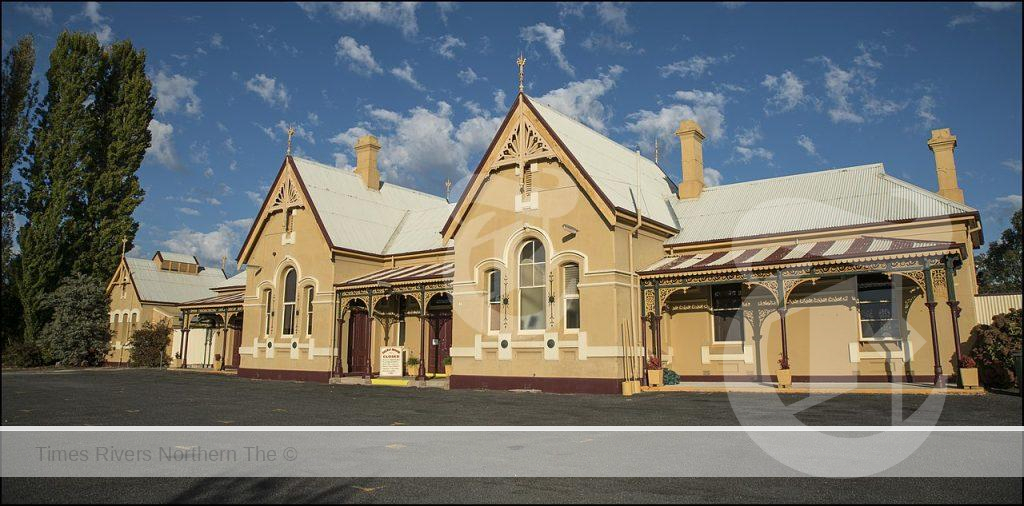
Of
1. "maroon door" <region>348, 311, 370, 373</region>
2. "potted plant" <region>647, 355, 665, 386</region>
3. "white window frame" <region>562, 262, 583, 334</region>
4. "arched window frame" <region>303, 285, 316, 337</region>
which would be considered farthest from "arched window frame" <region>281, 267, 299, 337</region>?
"potted plant" <region>647, 355, 665, 386</region>

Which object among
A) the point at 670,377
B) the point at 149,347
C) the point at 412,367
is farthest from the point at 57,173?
the point at 149,347

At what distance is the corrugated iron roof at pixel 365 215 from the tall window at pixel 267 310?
4644mm

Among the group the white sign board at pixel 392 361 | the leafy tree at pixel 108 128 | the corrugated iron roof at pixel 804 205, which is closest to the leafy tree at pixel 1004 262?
the corrugated iron roof at pixel 804 205

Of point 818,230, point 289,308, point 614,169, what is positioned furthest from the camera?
point 289,308

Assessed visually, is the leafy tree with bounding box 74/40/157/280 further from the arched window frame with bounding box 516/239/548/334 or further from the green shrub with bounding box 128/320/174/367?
the green shrub with bounding box 128/320/174/367

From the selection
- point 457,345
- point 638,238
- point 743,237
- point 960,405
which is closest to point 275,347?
point 457,345

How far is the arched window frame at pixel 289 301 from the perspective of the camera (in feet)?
92.4

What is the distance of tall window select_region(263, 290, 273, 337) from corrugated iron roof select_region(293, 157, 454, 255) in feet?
15.2

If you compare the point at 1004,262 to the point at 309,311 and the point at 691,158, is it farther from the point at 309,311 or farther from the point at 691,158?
the point at 309,311

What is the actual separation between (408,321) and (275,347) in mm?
6184

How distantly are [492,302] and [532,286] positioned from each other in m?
1.56

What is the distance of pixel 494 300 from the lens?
21.6m

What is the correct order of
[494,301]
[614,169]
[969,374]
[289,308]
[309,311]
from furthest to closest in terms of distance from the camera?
[289,308] < [309,311] < [614,169] < [494,301] < [969,374]

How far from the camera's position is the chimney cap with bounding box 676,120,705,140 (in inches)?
1050
